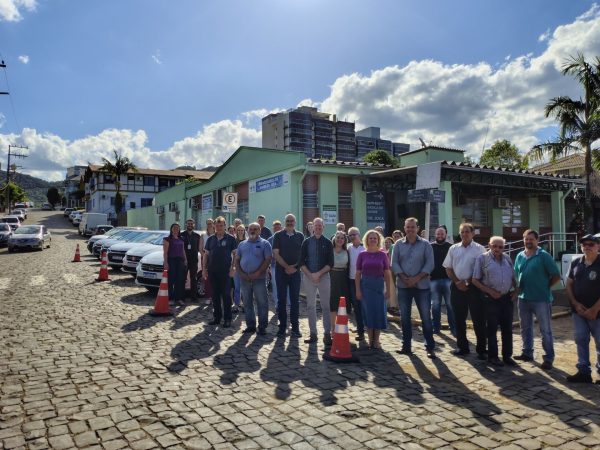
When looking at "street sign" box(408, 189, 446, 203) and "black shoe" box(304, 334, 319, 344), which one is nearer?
"black shoe" box(304, 334, 319, 344)

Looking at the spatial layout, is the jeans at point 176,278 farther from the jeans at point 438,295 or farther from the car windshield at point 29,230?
the car windshield at point 29,230

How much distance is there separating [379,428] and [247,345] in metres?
3.11

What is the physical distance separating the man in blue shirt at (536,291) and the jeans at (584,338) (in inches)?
17.1

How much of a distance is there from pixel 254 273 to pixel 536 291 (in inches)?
165

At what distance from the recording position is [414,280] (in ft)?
20.6

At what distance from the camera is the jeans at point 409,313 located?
6348 millimetres

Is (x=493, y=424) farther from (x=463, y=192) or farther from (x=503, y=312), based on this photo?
(x=463, y=192)

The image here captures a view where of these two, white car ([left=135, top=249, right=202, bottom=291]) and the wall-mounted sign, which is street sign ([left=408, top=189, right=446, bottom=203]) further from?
the wall-mounted sign

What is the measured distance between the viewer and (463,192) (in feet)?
65.3

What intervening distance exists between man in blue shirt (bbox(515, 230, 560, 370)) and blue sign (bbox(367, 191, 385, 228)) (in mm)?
Result: 11754

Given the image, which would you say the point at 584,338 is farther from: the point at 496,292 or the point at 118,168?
the point at 118,168

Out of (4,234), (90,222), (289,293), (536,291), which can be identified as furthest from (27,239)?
(536,291)

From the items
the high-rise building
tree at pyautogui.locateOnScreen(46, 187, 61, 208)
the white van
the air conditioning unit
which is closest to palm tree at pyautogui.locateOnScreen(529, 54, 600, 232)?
the air conditioning unit

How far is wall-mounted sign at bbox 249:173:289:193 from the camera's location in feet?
58.3
